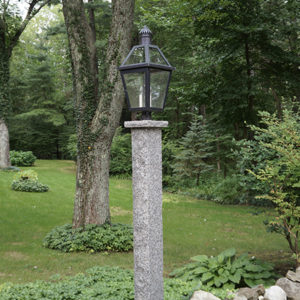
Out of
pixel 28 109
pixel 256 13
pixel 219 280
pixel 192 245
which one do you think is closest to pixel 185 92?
pixel 256 13

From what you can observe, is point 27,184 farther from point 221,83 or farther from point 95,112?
point 221,83

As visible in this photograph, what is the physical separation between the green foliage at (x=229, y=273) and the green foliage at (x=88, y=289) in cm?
47

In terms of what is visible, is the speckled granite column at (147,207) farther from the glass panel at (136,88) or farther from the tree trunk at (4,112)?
the tree trunk at (4,112)

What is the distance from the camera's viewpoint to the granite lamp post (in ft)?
10.0

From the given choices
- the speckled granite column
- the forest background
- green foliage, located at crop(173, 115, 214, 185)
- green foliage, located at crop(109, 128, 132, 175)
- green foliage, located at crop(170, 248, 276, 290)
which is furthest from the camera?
green foliage, located at crop(109, 128, 132, 175)

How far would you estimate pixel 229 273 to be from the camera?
16.6ft

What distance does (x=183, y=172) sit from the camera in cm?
1636

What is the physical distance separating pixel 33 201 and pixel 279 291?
31.8 ft

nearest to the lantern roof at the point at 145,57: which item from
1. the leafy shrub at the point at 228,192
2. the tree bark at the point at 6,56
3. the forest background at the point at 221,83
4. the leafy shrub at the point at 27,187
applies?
the forest background at the point at 221,83

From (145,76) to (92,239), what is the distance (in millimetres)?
5057

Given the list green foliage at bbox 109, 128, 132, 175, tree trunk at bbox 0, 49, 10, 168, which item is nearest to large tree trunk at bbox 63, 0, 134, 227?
tree trunk at bbox 0, 49, 10, 168

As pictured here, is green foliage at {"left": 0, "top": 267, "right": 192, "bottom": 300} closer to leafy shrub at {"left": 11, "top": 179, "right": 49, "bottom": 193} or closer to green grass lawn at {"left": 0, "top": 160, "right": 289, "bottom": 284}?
green grass lawn at {"left": 0, "top": 160, "right": 289, "bottom": 284}

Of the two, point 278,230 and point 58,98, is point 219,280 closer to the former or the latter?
point 278,230

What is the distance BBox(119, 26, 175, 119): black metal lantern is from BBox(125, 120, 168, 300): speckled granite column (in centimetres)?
18
